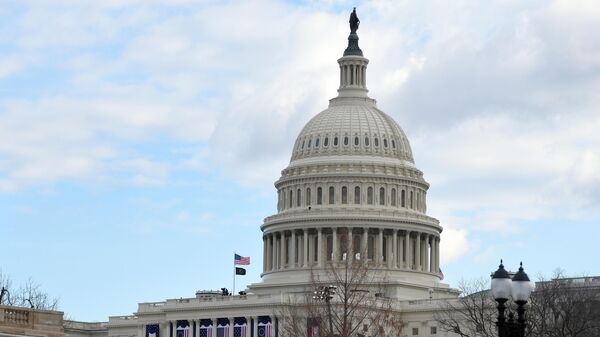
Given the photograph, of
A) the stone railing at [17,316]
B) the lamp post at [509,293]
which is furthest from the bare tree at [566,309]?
the lamp post at [509,293]

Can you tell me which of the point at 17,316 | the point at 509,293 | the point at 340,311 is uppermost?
the point at 340,311

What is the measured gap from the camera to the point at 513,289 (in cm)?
5566

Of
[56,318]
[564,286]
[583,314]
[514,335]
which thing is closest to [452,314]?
[564,286]

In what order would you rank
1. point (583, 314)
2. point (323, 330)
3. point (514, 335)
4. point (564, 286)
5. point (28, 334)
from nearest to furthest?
point (514, 335)
point (28, 334)
point (323, 330)
point (583, 314)
point (564, 286)

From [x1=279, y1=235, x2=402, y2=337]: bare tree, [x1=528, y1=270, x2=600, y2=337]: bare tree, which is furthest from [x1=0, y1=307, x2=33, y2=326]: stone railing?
[x1=528, y1=270, x2=600, y2=337]: bare tree

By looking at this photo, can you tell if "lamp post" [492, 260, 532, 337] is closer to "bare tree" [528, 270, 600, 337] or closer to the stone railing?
the stone railing

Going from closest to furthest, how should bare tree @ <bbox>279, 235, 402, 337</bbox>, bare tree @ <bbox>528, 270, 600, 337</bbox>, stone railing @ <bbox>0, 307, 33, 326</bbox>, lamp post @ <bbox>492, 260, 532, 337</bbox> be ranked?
1. lamp post @ <bbox>492, 260, 532, 337</bbox>
2. stone railing @ <bbox>0, 307, 33, 326</bbox>
3. bare tree @ <bbox>279, 235, 402, 337</bbox>
4. bare tree @ <bbox>528, 270, 600, 337</bbox>

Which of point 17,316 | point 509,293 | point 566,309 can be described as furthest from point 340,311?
point 509,293

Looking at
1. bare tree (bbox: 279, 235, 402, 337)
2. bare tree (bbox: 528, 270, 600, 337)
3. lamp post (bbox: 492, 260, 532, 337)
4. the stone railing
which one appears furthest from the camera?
bare tree (bbox: 528, 270, 600, 337)

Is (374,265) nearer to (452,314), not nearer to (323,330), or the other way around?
(452,314)

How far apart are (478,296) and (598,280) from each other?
605 inches

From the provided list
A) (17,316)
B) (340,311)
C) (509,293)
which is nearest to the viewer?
(509,293)

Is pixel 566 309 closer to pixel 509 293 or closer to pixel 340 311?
pixel 340 311

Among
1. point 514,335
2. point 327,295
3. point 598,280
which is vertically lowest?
point 514,335
